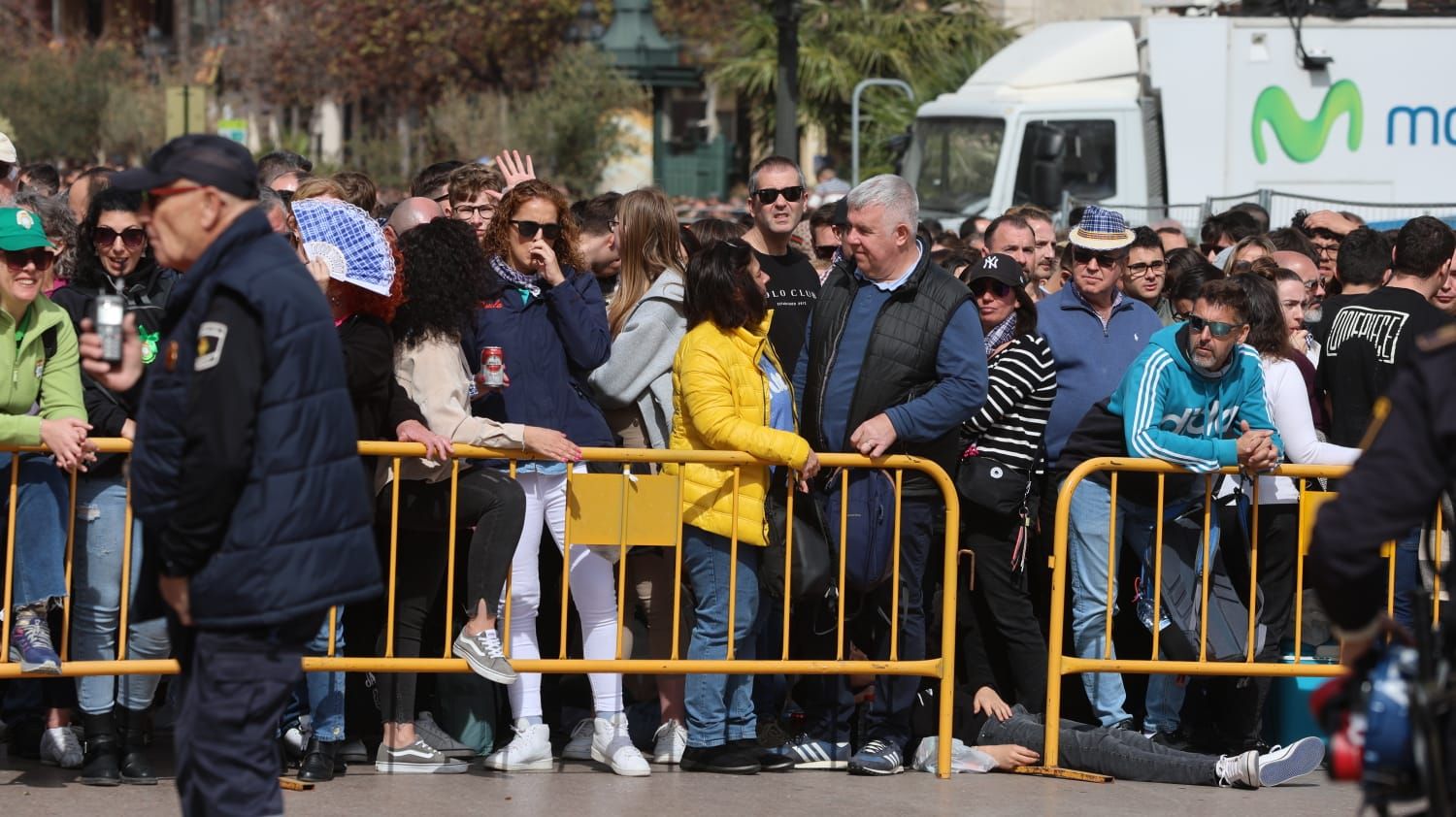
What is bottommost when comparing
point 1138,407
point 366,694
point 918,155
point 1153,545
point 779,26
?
point 366,694

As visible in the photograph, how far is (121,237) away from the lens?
668 centimetres

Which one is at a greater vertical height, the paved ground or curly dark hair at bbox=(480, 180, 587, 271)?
curly dark hair at bbox=(480, 180, 587, 271)

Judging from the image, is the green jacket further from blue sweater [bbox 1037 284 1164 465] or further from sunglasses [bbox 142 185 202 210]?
blue sweater [bbox 1037 284 1164 465]

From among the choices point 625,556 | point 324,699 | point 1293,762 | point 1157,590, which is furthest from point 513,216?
point 1293,762

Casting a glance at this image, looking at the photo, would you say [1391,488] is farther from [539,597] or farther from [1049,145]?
[1049,145]

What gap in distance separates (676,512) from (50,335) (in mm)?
2197

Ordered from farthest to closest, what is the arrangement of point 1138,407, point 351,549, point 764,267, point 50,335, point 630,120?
point 630,120
point 764,267
point 1138,407
point 50,335
point 351,549

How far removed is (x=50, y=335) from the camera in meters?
6.45

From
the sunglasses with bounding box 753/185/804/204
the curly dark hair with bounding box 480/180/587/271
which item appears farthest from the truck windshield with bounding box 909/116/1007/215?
the curly dark hair with bounding box 480/180/587/271

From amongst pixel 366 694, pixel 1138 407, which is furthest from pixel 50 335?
pixel 1138 407

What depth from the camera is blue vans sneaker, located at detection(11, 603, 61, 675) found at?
248 inches

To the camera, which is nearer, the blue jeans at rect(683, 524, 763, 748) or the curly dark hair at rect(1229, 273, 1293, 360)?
the blue jeans at rect(683, 524, 763, 748)

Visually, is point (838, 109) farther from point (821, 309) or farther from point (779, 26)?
point (821, 309)

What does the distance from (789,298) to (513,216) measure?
60.1 inches
